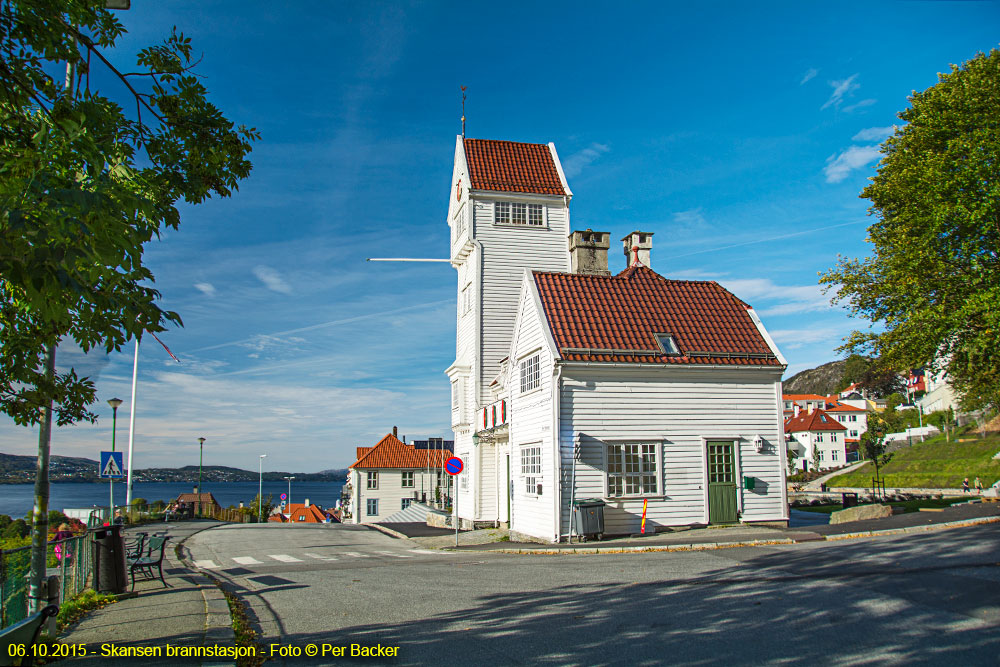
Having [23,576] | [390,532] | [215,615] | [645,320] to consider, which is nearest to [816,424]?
[390,532]

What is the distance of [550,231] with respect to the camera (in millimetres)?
29578

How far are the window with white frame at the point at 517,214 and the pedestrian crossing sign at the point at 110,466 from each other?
53.4 ft

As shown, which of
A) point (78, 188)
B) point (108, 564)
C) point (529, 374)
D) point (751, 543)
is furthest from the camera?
point (529, 374)

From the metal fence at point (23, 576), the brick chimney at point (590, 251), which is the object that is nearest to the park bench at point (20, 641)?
the metal fence at point (23, 576)

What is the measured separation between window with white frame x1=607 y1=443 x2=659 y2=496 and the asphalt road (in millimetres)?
4139

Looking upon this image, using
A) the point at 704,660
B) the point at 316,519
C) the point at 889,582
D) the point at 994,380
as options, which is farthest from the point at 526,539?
the point at 316,519

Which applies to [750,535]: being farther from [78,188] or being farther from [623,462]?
[78,188]

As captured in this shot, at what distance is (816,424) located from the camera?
110562 millimetres

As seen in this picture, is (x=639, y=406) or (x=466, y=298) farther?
(x=466, y=298)

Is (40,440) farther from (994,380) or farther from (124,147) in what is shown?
(994,380)

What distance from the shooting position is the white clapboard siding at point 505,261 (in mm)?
28359

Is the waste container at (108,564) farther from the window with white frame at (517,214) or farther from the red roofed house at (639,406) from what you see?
the window with white frame at (517,214)

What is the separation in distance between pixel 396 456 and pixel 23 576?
56417mm

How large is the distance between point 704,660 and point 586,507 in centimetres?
1199
